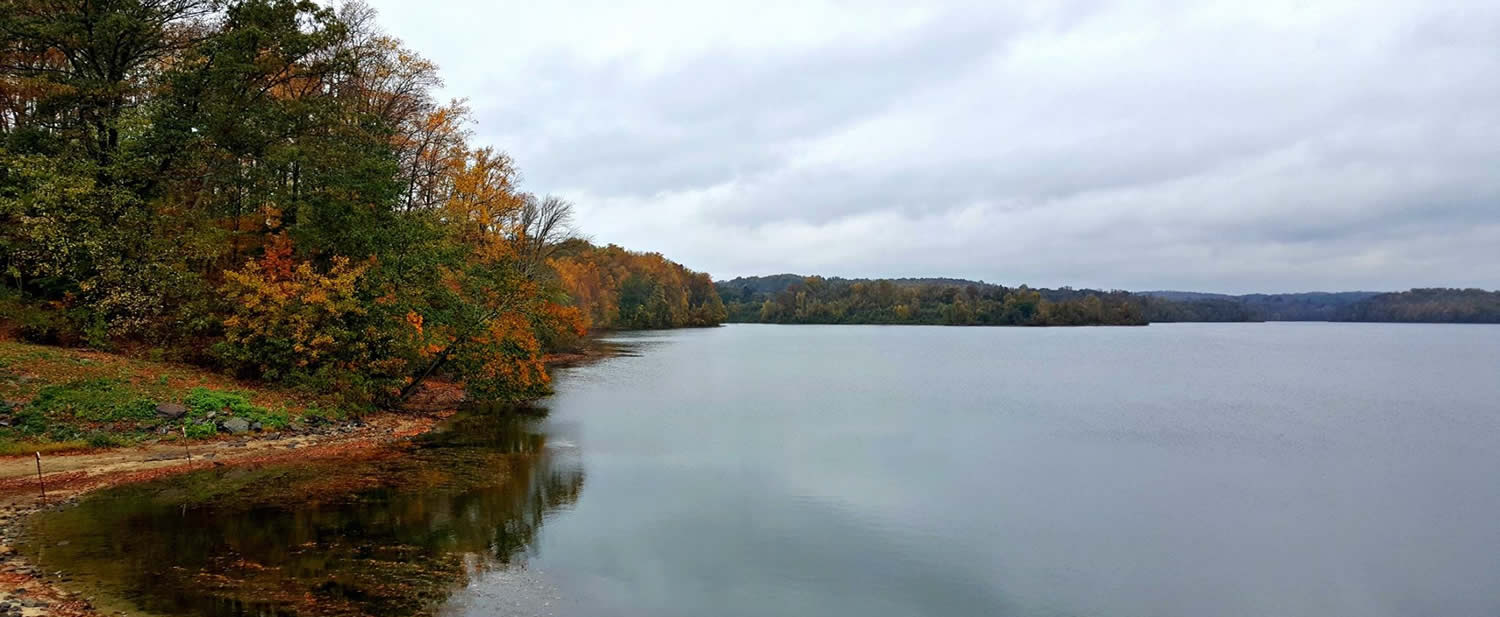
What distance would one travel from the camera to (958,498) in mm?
16891

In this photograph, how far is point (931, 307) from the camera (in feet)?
506

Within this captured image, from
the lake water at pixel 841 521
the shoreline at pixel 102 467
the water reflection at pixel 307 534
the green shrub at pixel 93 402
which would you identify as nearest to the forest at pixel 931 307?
the lake water at pixel 841 521

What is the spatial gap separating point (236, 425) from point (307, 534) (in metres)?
9.21

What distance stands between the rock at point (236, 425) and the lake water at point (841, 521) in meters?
4.14

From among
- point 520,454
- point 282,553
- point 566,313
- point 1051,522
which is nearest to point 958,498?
point 1051,522

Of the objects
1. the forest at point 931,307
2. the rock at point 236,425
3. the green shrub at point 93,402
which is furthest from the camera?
the forest at point 931,307

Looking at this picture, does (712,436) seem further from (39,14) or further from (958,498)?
(39,14)

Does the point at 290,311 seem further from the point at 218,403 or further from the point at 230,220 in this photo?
the point at 230,220

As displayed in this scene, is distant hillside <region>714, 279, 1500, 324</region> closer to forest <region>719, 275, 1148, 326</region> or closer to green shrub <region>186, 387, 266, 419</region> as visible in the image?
forest <region>719, 275, 1148, 326</region>

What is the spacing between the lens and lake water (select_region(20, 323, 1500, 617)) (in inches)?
427

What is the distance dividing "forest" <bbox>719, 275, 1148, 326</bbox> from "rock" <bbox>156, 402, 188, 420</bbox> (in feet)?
459

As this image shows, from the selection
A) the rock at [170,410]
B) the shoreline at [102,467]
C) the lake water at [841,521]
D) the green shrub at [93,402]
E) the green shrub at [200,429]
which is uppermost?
the green shrub at [93,402]

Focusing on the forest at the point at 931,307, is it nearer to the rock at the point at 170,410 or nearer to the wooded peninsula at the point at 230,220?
the wooded peninsula at the point at 230,220

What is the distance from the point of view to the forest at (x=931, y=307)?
143375 mm
